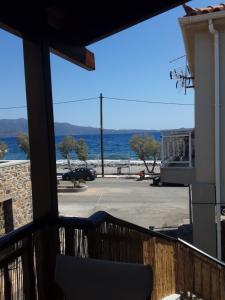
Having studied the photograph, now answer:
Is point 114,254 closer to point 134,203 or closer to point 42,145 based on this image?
point 42,145

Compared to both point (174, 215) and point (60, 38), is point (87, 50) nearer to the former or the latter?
point (60, 38)

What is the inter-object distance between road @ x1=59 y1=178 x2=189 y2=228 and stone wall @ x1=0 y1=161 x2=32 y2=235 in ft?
17.6

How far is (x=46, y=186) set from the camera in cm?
289

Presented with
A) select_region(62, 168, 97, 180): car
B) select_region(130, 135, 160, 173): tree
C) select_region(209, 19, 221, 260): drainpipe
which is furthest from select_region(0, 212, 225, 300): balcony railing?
select_region(130, 135, 160, 173): tree

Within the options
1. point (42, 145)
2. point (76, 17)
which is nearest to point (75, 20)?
point (76, 17)

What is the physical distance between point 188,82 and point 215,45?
6.74 meters

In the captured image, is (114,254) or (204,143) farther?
(204,143)

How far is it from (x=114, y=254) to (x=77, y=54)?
1.63m

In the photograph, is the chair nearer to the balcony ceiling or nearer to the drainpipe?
the balcony ceiling

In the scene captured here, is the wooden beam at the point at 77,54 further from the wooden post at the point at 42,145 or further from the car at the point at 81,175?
the car at the point at 81,175

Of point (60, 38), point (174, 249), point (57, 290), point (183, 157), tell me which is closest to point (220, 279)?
point (174, 249)

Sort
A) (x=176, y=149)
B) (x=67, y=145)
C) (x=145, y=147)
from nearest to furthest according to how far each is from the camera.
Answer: (x=176, y=149), (x=145, y=147), (x=67, y=145)

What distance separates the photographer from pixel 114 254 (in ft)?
11.2

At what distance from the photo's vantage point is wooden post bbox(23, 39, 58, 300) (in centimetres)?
284
